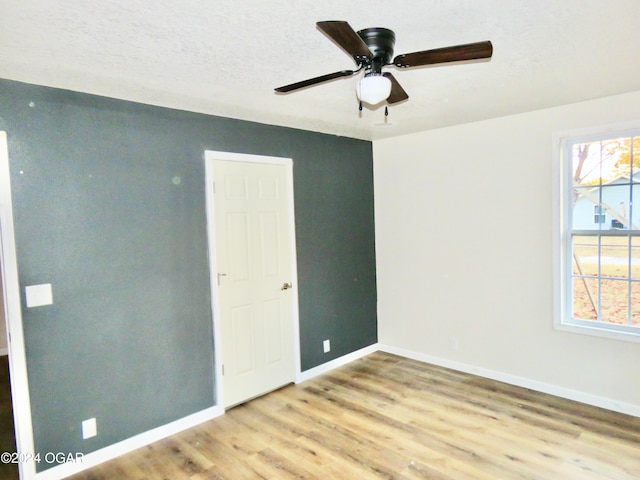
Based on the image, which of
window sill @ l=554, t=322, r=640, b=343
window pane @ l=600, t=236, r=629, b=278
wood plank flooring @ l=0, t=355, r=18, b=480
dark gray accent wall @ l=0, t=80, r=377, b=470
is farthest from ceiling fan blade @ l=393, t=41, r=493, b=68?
wood plank flooring @ l=0, t=355, r=18, b=480

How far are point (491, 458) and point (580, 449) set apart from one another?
61 cm

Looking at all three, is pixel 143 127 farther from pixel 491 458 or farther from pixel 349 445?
pixel 491 458

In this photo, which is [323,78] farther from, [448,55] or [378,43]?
[448,55]

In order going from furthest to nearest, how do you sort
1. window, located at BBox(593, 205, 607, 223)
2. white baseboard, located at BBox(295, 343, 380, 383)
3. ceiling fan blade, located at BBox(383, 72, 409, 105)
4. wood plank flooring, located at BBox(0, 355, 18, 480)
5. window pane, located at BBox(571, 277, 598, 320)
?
white baseboard, located at BBox(295, 343, 380, 383)
window pane, located at BBox(571, 277, 598, 320)
window, located at BBox(593, 205, 607, 223)
wood plank flooring, located at BBox(0, 355, 18, 480)
ceiling fan blade, located at BBox(383, 72, 409, 105)

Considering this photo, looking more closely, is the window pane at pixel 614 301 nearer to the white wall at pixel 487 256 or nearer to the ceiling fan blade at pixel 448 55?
the white wall at pixel 487 256

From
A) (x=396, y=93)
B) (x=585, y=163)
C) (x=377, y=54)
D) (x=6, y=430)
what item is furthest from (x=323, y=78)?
(x=6, y=430)

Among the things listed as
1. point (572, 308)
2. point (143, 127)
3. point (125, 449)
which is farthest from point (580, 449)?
point (143, 127)

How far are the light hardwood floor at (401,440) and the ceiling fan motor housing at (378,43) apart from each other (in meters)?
2.32

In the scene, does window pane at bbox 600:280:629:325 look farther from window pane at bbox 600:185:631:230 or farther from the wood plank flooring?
the wood plank flooring

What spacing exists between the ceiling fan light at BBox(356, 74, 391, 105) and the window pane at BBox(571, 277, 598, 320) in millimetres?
2685

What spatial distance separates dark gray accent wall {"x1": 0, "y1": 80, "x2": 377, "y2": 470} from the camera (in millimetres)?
2408

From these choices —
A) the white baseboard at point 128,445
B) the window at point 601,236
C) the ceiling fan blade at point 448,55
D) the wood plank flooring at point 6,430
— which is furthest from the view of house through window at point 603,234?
the wood plank flooring at point 6,430

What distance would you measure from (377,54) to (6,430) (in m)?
3.76

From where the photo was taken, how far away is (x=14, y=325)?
233cm
